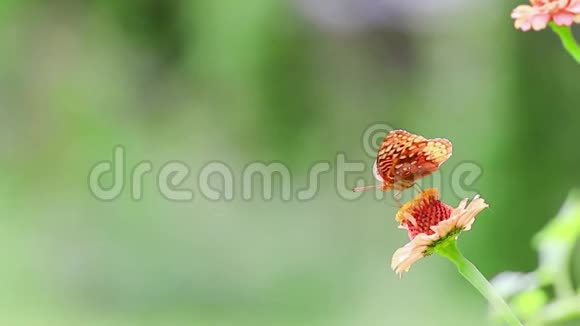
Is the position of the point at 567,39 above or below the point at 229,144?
below

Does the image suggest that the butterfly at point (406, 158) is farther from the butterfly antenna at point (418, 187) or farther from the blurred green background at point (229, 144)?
the blurred green background at point (229, 144)

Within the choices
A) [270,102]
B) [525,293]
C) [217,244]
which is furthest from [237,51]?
[525,293]

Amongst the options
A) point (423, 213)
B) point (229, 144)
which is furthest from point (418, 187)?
point (229, 144)

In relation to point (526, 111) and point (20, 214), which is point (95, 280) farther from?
point (526, 111)

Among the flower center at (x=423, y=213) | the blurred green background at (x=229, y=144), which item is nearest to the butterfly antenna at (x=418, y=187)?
the flower center at (x=423, y=213)

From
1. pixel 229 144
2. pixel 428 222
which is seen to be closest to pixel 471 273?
pixel 428 222

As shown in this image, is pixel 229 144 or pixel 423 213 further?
pixel 229 144

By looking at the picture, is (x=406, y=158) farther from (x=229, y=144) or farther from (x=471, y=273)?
(x=229, y=144)
